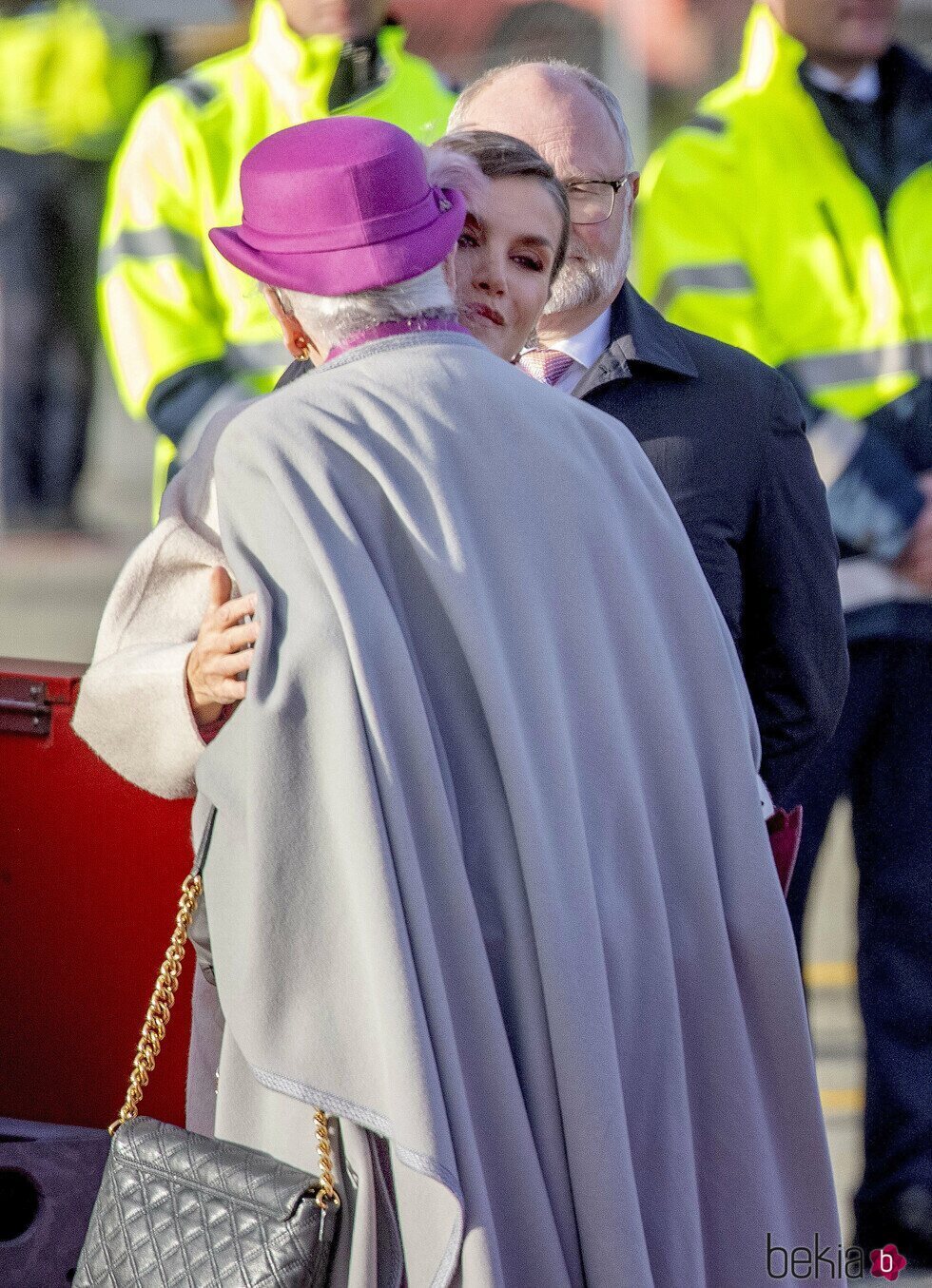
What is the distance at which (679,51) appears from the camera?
2930 millimetres

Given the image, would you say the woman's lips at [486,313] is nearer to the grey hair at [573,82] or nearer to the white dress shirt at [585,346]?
the white dress shirt at [585,346]

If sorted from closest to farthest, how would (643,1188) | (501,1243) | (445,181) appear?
(501,1243) → (643,1188) → (445,181)

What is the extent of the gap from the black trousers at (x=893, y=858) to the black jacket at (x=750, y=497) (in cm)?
65

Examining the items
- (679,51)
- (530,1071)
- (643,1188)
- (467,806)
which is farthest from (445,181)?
(679,51)

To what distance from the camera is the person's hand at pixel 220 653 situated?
153cm

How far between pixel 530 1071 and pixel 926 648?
1.62 m

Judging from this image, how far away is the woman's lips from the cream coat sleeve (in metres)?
0.29

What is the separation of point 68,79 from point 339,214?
1.71 m

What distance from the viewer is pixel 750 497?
2186mm

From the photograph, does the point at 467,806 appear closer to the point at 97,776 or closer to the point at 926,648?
the point at 97,776

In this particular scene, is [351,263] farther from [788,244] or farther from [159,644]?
[788,244]

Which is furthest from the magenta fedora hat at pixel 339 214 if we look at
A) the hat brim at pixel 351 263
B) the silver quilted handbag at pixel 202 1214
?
the silver quilted handbag at pixel 202 1214

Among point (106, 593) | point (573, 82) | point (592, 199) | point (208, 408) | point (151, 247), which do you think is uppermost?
point (573, 82)

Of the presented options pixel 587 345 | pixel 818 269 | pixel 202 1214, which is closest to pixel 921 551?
pixel 818 269
